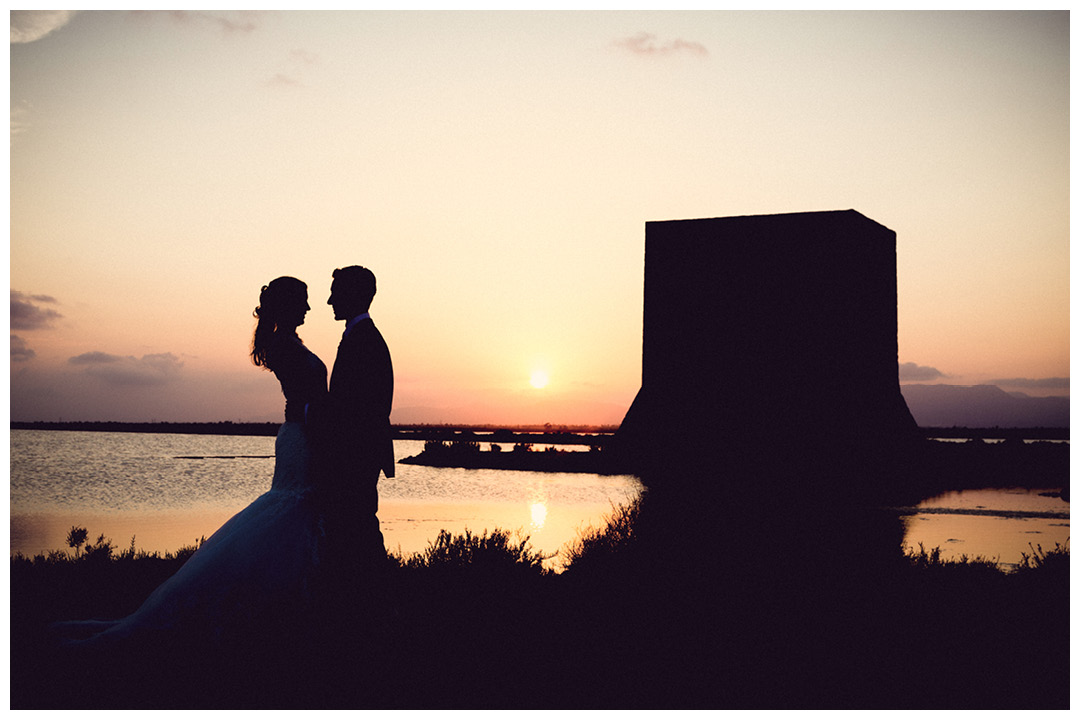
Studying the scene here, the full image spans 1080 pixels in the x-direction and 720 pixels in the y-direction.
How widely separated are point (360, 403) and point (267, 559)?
93cm

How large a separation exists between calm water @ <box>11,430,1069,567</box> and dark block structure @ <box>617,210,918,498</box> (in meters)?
1.54

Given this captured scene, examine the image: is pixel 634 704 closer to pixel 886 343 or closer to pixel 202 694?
pixel 202 694

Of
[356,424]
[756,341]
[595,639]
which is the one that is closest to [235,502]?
[756,341]

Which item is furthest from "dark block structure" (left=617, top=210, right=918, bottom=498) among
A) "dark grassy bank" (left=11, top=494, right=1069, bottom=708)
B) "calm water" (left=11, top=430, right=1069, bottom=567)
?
"dark grassy bank" (left=11, top=494, right=1069, bottom=708)

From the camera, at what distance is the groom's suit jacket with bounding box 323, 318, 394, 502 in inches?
166

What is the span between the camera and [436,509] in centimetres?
1867

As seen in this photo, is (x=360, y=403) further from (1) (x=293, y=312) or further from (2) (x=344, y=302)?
(1) (x=293, y=312)

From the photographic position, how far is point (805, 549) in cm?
848

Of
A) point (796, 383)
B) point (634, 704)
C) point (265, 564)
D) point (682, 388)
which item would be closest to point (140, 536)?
point (682, 388)

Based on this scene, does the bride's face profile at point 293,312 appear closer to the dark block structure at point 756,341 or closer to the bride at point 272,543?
the bride at point 272,543

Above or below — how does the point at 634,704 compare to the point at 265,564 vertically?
below

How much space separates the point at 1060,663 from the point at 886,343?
1252 cm

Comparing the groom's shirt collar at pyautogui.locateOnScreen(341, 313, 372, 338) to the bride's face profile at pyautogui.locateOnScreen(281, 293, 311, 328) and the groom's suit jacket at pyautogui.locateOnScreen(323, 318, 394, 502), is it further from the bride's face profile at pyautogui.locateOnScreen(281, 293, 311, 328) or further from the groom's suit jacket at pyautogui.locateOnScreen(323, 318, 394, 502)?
the bride's face profile at pyautogui.locateOnScreen(281, 293, 311, 328)

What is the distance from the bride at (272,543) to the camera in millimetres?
4508
